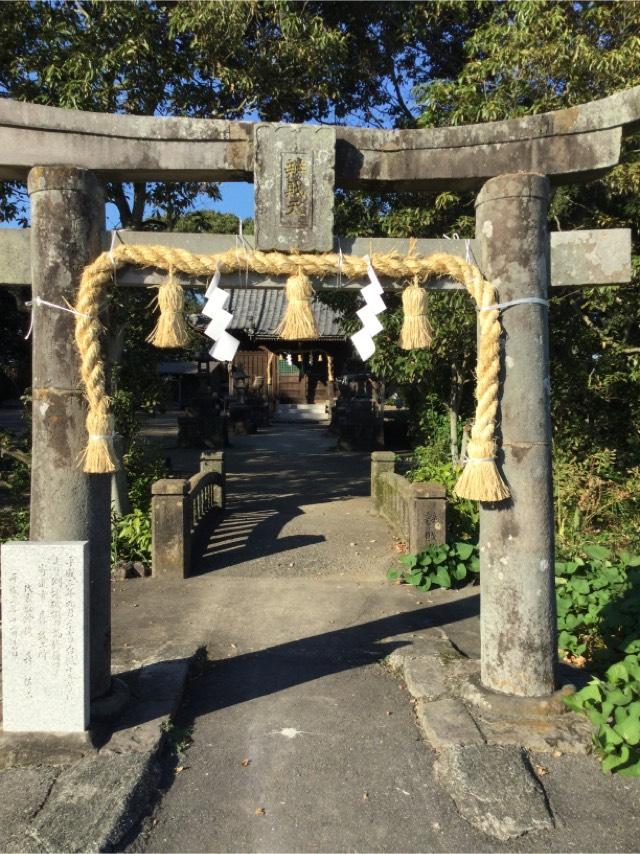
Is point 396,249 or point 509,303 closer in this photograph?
point 509,303

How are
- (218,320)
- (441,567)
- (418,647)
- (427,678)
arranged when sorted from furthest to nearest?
(441,567) → (418,647) → (427,678) → (218,320)

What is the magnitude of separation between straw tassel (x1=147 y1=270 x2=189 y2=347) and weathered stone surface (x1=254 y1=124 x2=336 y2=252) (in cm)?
53

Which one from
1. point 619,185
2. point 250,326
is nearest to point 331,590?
point 619,185

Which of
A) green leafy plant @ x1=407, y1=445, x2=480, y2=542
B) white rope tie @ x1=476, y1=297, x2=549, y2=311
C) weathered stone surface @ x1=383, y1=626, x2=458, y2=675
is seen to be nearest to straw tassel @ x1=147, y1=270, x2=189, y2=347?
white rope tie @ x1=476, y1=297, x2=549, y2=311

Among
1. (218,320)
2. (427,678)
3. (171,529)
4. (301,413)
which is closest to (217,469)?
(171,529)

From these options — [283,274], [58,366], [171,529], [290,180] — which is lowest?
[171,529]

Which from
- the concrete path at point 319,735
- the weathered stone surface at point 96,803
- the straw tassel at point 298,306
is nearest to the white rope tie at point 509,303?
the straw tassel at point 298,306

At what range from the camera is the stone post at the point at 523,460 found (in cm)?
357

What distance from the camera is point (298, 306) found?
11.7 feet

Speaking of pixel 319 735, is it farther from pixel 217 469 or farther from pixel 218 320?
pixel 217 469

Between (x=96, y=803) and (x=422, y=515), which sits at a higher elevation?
(x=422, y=515)

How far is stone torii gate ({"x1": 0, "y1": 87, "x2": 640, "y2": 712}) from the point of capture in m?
3.46

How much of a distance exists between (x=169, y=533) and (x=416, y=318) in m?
4.29

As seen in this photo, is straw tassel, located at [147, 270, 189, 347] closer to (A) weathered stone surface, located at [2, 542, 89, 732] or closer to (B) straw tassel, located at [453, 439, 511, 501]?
(A) weathered stone surface, located at [2, 542, 89, 732]
